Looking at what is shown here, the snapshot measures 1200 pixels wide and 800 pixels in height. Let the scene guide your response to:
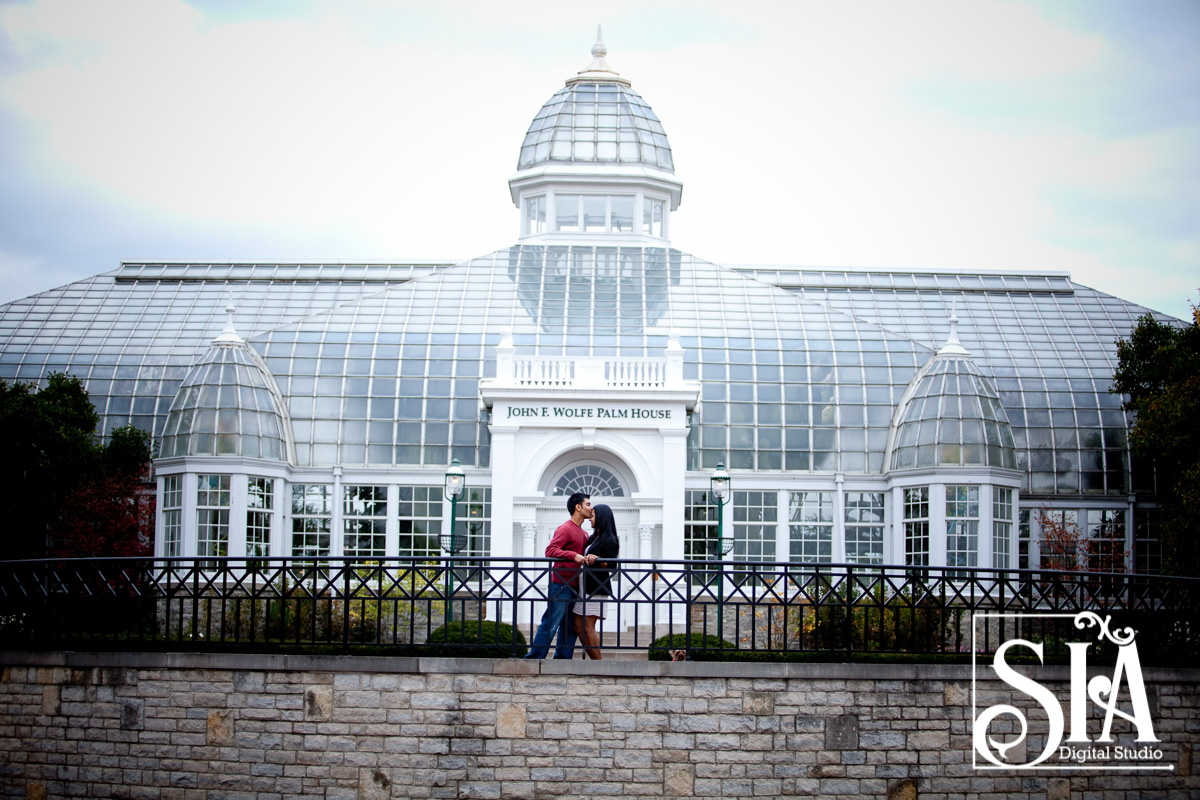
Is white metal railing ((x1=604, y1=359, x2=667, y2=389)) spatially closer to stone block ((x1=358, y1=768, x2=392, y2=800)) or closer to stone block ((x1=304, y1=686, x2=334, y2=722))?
stone block ((x1=304, y1=686, x2=334, y2=722))

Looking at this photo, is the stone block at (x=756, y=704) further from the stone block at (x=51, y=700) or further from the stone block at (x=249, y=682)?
the stone block at (x=51, y=700)

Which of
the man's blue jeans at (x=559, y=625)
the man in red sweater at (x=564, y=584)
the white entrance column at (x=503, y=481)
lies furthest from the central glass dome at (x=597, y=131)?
the man's blue jeans at (x=559, y=625)

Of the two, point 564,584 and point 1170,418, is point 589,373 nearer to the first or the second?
point 1170,418

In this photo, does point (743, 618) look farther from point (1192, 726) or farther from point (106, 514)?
point (106, 514)

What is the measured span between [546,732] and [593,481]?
1441 cm

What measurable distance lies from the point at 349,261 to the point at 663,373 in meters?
13.7

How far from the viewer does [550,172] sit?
39.1 metres

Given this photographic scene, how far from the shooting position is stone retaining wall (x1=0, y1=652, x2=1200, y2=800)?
53.8 ft

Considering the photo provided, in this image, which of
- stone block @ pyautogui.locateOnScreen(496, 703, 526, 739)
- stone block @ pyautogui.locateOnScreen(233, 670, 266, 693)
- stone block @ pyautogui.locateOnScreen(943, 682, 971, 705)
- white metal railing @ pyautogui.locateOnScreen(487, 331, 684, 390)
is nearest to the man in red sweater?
stone block @ pyautogui.locateOnScreen(496, 703, 526, 739)

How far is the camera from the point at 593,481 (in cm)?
3061

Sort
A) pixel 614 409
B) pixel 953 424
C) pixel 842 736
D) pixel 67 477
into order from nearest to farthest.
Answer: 1. pixel 842 736
2. pixel 67 477
3. pixel 614 409
4. pixel 953 424

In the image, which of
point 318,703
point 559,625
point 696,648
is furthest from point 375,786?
point 696,648

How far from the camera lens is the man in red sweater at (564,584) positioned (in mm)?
16766

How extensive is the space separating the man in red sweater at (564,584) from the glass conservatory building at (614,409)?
12.0m
